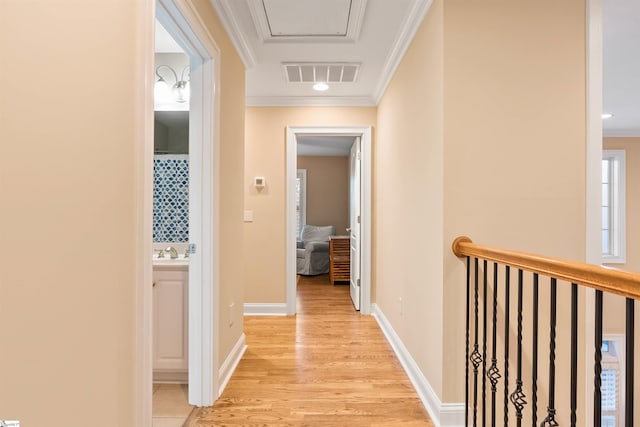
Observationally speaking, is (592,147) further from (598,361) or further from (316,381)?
(316,381)

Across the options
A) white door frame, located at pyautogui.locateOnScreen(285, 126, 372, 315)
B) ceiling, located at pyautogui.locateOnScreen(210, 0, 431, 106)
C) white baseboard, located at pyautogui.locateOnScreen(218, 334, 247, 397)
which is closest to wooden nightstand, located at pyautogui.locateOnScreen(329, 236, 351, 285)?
white door frame, located at pyautogui.locateOnScreen(285, 126, 372, 315)

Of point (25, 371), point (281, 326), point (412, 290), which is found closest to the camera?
point (25, 371)

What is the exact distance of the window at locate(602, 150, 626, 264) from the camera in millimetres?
5414

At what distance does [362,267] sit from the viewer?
3.86 metres

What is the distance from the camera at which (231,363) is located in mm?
2414

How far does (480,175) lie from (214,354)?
185 centimetres

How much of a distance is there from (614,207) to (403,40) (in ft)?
17.4

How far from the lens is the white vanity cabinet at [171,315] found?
216 cm

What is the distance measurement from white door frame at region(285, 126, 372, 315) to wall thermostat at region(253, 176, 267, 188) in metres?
0.27

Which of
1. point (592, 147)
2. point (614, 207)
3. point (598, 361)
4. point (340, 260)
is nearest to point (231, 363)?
point (598, 361)

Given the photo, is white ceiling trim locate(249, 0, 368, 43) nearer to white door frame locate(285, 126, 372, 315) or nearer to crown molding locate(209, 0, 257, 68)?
crown molding locate(209, 0, 257, 68)

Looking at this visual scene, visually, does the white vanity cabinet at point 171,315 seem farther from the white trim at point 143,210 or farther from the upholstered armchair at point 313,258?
the upholstered armchair at point 313,258

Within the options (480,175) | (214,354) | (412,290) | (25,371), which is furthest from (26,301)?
(412,290)

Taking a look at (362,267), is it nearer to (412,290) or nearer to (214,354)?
→ (412,290)
